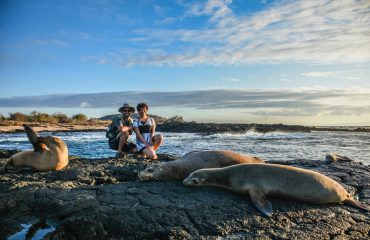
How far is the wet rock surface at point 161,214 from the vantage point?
4.51 meters

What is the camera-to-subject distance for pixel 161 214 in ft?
16.1

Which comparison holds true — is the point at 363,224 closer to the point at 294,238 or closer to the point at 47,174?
the point at 294,238

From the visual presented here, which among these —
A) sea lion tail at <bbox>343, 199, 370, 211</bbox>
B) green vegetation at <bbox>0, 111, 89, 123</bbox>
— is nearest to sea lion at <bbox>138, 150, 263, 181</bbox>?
sea lion tail at <bbox>343, 199, 370, 211</bbox>

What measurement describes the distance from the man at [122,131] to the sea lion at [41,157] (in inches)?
130

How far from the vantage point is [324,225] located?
4.87 metres

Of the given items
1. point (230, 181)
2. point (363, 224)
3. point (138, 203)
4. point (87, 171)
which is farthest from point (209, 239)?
point (87, 171)

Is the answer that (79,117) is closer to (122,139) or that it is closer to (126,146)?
(126,146)

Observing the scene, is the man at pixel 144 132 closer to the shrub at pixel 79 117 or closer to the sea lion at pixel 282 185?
the sea lion at pixel 282 185

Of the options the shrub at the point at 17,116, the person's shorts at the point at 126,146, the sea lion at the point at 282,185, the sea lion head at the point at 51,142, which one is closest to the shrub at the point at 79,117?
the shrub at the point at 17,116

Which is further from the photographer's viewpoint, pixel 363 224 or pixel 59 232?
pixel 363 224

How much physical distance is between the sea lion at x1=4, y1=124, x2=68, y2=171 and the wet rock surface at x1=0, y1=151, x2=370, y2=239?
1672 mm

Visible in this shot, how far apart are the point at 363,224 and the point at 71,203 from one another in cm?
402

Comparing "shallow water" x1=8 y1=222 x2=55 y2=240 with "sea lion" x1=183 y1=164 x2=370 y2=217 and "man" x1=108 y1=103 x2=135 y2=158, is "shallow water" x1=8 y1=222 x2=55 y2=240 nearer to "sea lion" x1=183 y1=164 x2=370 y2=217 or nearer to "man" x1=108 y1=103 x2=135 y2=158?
"sea lion" x1=183 y1=164 x2=370 y2=217

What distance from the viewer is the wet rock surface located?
14.8 ft
